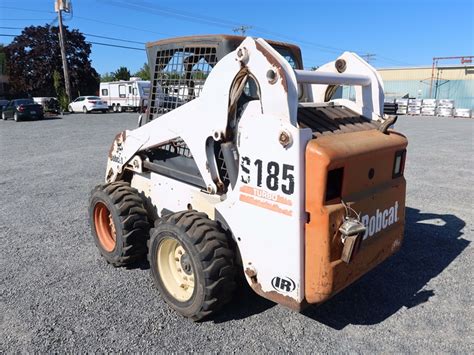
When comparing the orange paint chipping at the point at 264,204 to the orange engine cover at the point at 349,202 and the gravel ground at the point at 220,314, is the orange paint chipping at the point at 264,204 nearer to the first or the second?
the orange engine cover at the point at 349,202

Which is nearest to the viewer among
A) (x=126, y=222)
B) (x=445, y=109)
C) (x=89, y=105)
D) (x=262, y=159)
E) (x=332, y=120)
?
(x=262, y=159)

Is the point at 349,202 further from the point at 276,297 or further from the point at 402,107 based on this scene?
the point at 402,107

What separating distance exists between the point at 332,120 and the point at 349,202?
29.4 inches

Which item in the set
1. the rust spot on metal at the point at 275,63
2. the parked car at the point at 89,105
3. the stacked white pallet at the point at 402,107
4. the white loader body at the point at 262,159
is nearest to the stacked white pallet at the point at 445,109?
the stacked white pallet at the point at 402,107

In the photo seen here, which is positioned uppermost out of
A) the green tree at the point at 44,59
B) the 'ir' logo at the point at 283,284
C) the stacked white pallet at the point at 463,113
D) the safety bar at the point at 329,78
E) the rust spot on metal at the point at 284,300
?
the green tree at the point at 44,59

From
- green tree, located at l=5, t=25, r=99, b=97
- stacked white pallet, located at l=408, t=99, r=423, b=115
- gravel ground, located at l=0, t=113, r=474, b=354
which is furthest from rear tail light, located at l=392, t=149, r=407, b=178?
green tree, located at l=5, t=25, r=99, b=97

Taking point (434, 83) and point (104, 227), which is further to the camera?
point (434, 83)

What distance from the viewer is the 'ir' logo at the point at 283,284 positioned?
2795 millimetres

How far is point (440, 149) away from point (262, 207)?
11.9m

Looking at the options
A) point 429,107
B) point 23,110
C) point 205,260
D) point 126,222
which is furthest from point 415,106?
point 205,260

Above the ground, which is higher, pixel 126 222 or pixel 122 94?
pixel 122 94

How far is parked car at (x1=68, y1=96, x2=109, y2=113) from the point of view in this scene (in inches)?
1262

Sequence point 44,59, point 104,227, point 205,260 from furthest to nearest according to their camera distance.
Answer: point 44,59, point 104,227, point 205,260

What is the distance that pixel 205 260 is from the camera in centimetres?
293
